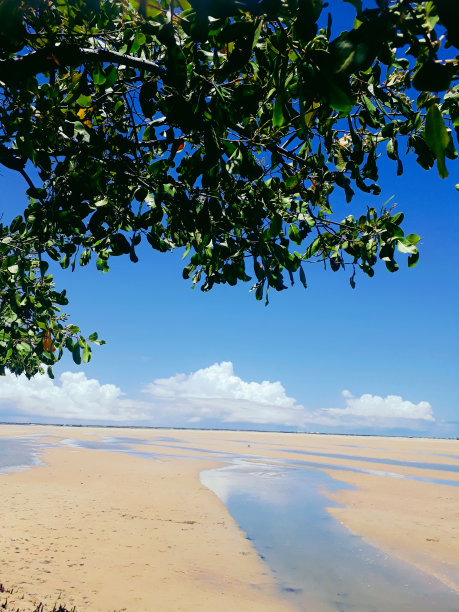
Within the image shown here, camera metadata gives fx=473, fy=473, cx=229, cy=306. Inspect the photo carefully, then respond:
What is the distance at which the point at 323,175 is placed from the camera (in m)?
4.03

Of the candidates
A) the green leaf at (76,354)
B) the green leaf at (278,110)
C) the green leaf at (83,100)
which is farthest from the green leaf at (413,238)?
the green leaf at (76,354)

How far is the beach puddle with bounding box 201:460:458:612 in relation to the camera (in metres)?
7.09

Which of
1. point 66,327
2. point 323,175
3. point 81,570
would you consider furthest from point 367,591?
point 323,175

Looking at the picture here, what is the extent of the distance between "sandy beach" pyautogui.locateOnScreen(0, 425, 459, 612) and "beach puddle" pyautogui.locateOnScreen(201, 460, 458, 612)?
358 mm

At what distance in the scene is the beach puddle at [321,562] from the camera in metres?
7.09

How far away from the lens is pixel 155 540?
9.70 meters

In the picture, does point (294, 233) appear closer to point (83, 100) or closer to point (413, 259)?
point (413, 259)

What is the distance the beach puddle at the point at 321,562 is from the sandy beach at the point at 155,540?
0.36 meters

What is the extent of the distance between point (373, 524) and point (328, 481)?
8501mm

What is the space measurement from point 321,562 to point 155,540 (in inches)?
132

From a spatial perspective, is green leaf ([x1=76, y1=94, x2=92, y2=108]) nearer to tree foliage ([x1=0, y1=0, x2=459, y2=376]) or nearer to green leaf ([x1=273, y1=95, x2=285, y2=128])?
tree foliage ([x1=0, y1=0, x2=459, y2=376])

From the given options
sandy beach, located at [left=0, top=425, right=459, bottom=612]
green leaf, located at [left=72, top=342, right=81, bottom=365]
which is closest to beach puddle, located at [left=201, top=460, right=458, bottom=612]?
sandy beach, located at [left=0, top=425, right=459, bottom=612]

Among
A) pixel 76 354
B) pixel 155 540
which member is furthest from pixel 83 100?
pixel 155 540

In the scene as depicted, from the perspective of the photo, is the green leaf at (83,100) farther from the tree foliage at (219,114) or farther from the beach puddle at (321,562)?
the beach puddle at (321,562)
